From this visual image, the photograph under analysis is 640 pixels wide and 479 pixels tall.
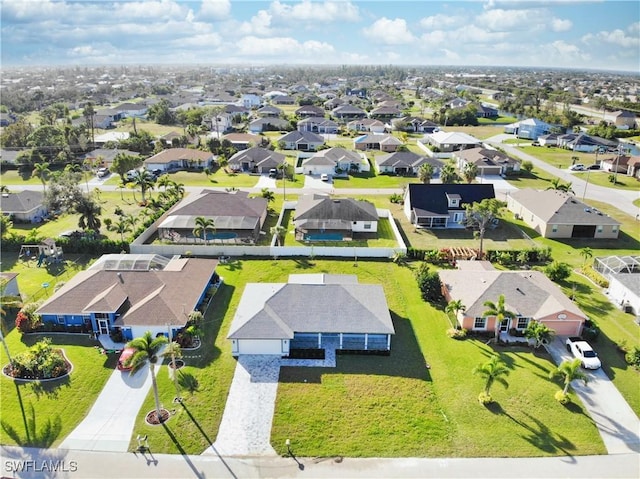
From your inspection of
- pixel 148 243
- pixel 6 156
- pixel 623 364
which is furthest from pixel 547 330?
pixel 6 156

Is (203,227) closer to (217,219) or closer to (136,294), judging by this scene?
(217,219)

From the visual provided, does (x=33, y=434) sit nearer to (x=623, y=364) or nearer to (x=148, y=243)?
(x=148, y=243)

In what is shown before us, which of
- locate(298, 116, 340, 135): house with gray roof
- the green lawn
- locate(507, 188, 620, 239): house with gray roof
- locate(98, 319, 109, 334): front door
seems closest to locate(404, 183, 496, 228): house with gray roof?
locate(507, 188, 620, 239): house with gray roof

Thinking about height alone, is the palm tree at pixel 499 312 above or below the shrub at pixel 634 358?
above

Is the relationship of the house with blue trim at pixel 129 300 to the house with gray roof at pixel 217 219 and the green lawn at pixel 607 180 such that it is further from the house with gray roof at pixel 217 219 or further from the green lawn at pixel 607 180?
the green lawn at pixel 607 180

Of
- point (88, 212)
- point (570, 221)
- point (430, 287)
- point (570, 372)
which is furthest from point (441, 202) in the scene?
point (88, 212)

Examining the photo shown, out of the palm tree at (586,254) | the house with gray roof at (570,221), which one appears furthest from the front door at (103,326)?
the house with gray roof at (570,221)

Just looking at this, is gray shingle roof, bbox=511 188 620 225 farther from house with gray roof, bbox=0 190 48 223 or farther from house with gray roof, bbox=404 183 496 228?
house with gray roof, bbox=0 190 48 223
